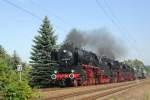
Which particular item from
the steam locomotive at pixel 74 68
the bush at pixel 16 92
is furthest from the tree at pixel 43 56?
the bush at pixel 16 92

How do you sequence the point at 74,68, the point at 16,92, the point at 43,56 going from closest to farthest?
the point at 16,92 < the point at 74,68 < the point at 43,56

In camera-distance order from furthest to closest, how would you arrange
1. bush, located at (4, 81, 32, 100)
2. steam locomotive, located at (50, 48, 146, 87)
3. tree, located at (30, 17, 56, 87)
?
tree, located at (30, 17, 56, 87), steam locomotive, located at (50, 48, 146, 87), bush, located at (4, 81, 32, 100)

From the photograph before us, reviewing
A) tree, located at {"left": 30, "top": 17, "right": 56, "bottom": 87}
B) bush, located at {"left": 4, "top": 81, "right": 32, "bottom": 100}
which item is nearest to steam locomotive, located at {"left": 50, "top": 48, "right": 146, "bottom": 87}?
tree, located at {"left": 30, "top": 17, "right": 56, "bottom": 87}

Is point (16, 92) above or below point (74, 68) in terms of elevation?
below

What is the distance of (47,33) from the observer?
5681cm

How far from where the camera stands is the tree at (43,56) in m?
52.1

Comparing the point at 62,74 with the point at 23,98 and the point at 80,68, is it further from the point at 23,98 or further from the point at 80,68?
the point at 23,98

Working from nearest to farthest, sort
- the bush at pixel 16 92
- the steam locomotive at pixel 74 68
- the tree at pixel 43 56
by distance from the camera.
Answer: the bush at pixel 16 92, the steam locomotive at pixel 74 68, the tree at pixel 43 56

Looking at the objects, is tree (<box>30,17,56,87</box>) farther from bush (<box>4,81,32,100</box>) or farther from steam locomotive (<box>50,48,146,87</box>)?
bush (<box>4,81,32,100</box>)

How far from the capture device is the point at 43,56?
54.4 m

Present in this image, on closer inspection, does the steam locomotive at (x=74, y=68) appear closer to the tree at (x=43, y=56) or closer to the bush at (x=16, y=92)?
the tree at (x=43, y=56)

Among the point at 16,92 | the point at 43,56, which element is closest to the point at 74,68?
the point at 43,56

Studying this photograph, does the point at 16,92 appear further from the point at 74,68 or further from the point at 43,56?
the point at 43,56

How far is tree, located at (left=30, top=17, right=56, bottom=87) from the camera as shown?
52.1 metres
